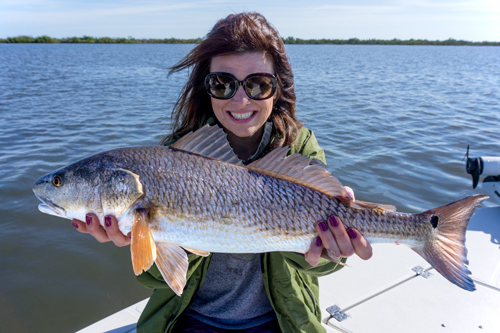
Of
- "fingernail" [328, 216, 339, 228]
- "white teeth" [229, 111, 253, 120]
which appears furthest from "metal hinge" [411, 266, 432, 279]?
"white teeth" [229, 111, 253, 120]

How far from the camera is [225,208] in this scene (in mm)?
2227

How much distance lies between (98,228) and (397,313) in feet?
8.53

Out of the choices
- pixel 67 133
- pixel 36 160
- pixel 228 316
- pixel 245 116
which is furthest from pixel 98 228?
pixel 67 133

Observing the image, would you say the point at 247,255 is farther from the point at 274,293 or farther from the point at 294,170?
the point at 294,170

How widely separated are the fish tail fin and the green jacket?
642 mm

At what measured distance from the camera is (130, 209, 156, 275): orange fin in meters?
2.13

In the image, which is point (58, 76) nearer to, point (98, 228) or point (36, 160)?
point (36, 160)

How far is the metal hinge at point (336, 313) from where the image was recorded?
3183mm

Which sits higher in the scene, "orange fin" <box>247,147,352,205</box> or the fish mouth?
"orange fin" <box>247,147,352,205</box>

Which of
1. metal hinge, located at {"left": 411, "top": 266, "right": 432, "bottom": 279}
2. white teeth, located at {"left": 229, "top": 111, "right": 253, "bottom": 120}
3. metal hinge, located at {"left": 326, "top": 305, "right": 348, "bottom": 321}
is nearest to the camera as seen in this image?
white teeth, located at {"left": 229, "top": 111, "right": 253, "bottom": 120}

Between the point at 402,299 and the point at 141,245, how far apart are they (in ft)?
8.30

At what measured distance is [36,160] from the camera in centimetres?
949

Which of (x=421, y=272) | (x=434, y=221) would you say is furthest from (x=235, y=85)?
(x=421, y=272)

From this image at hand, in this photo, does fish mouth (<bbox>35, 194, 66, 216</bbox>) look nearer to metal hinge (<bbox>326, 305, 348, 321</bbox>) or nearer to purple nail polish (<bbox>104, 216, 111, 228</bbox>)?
purple nail polish (<bbox>104, 216, 111, 228</bbox>)
